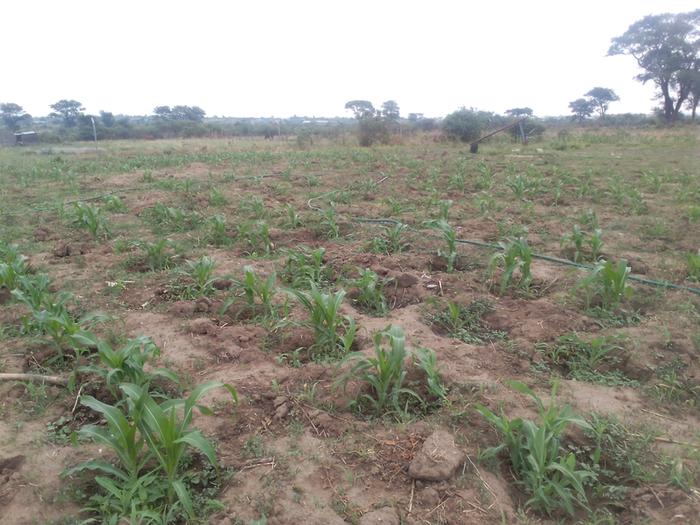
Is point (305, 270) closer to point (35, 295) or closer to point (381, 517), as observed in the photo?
point (35, 295)

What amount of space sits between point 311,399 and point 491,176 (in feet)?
26.0

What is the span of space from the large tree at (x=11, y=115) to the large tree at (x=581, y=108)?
54.6 metres

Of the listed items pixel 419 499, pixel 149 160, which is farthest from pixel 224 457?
pixel 149 160

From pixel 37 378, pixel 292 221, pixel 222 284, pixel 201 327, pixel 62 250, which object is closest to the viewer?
pixel 37 378

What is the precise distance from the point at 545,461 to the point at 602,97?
52.5 metres

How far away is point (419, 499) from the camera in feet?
6.05

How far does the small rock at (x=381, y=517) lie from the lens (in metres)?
1.73

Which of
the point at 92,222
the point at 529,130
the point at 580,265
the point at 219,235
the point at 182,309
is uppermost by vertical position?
the point at 529,130

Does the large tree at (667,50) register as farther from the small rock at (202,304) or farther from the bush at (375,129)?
the small rock at (202,304)

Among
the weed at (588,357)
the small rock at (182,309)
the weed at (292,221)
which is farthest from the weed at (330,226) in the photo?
the weed at (588,357)

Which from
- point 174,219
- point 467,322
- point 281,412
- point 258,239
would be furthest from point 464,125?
point 281,412

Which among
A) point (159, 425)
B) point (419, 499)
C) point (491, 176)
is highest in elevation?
point (491, 176)

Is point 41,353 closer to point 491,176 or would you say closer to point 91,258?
point 91,258

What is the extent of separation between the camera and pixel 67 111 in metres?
46.2
